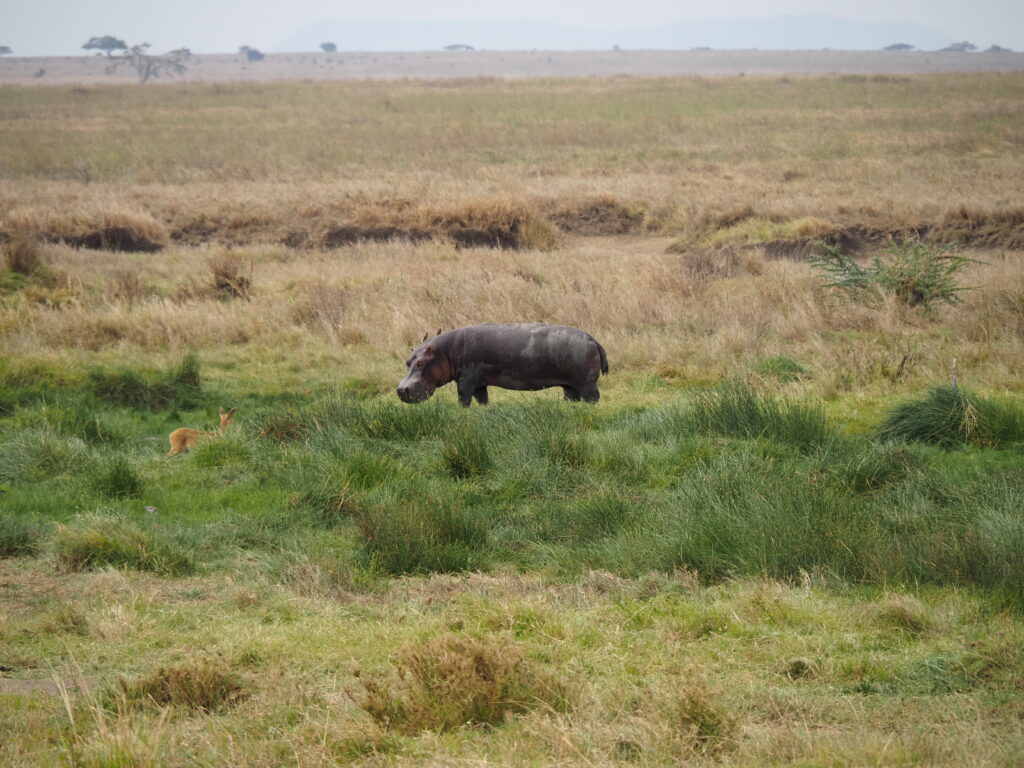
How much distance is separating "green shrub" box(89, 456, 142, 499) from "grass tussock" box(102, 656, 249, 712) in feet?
12.4

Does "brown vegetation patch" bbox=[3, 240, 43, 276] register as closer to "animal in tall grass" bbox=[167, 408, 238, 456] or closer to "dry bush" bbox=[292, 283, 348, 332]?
"dry bush" bbox=[292, 283, 348, 332]

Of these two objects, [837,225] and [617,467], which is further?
[837,225]

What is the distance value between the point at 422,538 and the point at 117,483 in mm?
3108

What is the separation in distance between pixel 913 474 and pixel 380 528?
12.9 ft

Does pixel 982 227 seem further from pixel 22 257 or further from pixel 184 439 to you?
pixel 22 257

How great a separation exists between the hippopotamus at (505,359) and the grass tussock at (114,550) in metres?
2.90

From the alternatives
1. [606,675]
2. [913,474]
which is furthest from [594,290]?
[606,675]

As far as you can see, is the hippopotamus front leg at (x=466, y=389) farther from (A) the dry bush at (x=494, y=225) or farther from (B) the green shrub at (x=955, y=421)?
(A) the dry bush at (x=494, y=225)

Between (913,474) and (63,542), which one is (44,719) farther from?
(913,474)

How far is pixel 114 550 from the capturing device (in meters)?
6.36

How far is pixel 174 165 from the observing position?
105 ft

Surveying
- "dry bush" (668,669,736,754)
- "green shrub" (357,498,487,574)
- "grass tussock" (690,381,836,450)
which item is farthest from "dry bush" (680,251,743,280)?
"dry bush" (668,669,736,754)

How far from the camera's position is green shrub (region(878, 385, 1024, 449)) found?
320 inches

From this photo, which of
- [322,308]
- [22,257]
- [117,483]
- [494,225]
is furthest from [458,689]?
[494,225]
